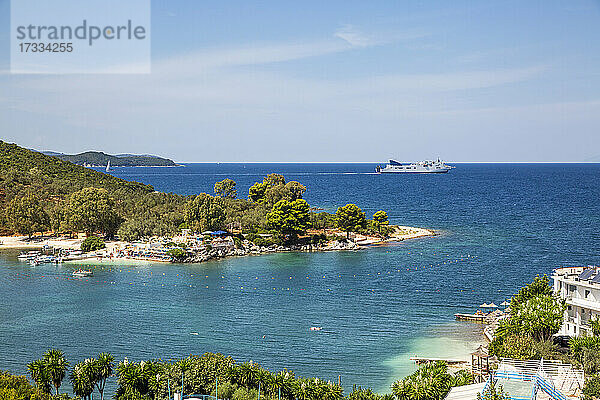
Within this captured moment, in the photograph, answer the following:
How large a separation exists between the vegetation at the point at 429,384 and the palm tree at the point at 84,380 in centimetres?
935

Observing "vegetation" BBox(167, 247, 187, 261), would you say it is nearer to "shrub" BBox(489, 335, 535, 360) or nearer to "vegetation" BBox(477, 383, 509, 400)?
"shrub" BBox(489, 335, 535, 360)

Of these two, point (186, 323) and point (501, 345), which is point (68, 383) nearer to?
point (186, 323)

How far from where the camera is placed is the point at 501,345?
22031 mm

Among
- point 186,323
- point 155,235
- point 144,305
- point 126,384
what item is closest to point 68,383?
point 126,384

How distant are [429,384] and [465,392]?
1510 millimetres

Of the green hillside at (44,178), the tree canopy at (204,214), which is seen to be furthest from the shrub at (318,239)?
the green hillside at (44,178)

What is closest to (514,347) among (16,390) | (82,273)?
(16,390)

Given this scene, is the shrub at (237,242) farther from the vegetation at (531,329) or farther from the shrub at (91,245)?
the vegetation at (531,329)

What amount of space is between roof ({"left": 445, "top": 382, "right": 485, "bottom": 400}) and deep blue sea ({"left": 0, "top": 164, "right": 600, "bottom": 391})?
16.7ft

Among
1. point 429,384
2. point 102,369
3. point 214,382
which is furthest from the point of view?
point 102,369

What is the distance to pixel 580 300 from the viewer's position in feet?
78.1

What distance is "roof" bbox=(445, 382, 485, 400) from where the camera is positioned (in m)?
16.3

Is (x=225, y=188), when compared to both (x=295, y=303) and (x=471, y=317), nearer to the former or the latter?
(x=295, y=303)

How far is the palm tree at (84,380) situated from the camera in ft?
62.3
